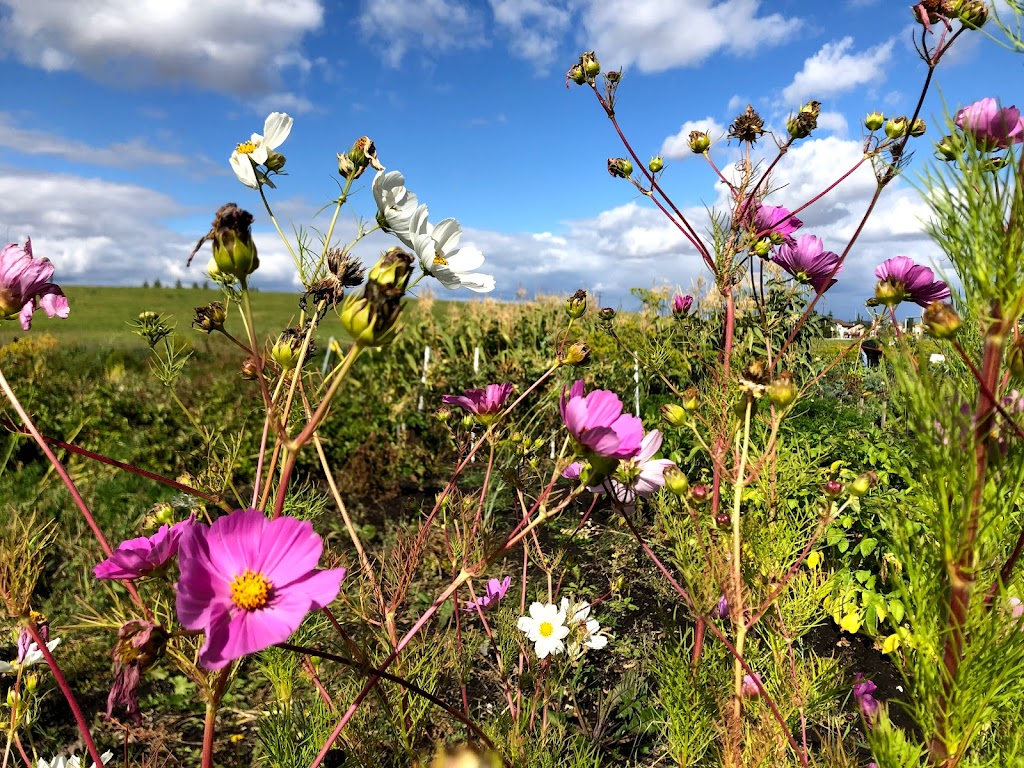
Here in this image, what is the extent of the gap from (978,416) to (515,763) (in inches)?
34.5

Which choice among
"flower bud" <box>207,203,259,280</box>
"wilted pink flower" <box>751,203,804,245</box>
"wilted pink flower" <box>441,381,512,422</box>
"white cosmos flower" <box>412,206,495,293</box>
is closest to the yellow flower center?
"flower bud" <box>207,203,259,280</box>

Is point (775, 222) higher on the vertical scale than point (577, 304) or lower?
higher

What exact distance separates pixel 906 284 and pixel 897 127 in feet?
1.64

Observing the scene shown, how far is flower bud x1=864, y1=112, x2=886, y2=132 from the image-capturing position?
49.8 inches

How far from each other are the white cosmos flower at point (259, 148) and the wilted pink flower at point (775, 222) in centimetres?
86

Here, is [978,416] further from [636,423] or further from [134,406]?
[134,406]

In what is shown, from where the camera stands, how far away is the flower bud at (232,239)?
1.84 ft

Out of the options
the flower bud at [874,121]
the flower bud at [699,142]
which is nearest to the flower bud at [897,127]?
the flower bud at [874,121]

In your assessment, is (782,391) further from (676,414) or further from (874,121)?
(874,121)

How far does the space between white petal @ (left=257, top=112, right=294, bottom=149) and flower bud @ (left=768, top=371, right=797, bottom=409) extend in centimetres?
68

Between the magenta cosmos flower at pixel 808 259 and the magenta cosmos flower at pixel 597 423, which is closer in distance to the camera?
the magenta cosmos flower at pixel 597 423

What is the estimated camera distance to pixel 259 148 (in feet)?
2.65

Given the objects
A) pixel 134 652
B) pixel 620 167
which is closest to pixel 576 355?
pixel 620 167

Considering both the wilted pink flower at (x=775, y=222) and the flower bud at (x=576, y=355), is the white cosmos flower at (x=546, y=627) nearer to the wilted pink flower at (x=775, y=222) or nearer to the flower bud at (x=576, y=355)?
the flower bud at (x=576, y=355)
